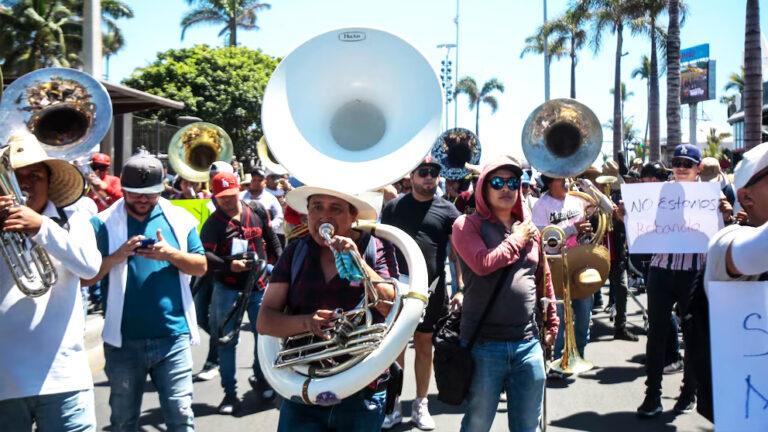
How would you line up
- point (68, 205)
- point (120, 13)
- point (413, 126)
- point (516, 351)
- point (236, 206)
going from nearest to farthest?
point (413, 126)
point (68, 205)
point (516, 351)
point (236, 206)
point (120, 13)

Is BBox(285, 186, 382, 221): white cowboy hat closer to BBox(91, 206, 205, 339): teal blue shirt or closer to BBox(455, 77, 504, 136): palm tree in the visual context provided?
BBox(91, 206, 205, 339): teal blue shirt

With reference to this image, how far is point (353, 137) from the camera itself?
8.60 feet

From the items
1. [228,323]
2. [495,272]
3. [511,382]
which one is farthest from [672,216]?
[228,323]

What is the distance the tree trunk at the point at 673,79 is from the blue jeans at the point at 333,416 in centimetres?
1893

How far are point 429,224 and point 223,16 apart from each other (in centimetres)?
4142

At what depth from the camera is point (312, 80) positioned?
264 centimetres

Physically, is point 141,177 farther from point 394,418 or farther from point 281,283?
point 394,418

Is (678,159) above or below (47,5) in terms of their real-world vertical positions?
below

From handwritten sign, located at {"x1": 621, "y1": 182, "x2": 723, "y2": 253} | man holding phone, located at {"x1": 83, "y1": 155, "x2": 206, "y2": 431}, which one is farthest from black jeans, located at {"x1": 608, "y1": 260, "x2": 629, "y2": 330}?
man holding phone, located at {"x1": 83, "y1": 155, "x2": 206, "y2": 431}

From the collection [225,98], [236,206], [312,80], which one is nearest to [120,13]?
[225,98]

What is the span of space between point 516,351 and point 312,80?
1.80 metres

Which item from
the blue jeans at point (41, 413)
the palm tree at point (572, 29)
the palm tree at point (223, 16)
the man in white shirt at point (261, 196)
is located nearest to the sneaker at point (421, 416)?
the blue jeans at point (41, 413)

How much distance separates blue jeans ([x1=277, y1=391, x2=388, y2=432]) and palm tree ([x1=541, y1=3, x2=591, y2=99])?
97.2ft

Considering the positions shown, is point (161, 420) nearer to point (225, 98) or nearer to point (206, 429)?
point (206, 429)
